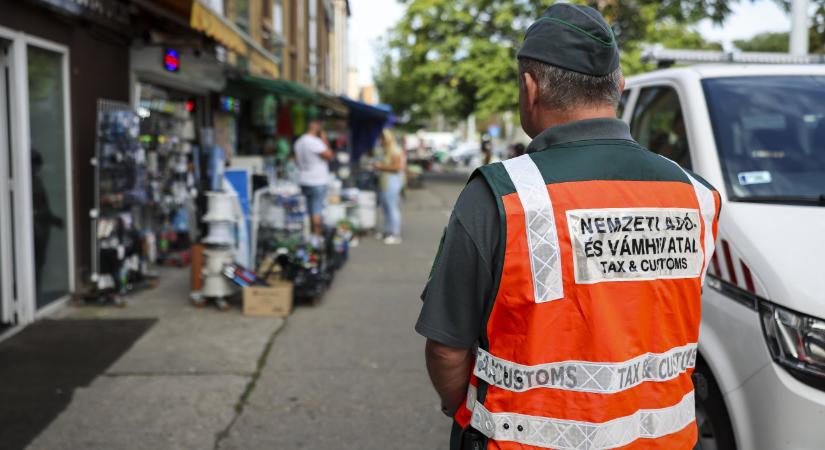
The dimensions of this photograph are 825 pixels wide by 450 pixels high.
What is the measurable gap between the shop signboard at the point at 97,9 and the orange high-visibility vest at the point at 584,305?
6.14 m

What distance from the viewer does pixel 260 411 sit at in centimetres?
490

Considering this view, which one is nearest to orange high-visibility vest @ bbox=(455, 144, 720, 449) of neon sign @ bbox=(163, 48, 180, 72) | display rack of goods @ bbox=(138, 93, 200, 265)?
display rack of goods @ bbox=(138, 93, 200, 265)

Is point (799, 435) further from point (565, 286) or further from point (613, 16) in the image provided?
point (613, 16)

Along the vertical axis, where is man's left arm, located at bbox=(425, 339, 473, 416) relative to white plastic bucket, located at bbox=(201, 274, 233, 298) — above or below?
above

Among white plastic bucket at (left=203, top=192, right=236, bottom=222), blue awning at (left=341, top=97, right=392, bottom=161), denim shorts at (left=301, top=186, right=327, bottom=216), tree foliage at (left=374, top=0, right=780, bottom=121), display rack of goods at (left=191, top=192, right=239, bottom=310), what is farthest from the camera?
tree foliage at (left=374, top=0, right=780, bottom=121)

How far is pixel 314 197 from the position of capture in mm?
11141

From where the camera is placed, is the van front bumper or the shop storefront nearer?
the van front bumper

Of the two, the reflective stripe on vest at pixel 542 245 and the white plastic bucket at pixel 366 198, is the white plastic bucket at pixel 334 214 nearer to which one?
the white plastic bucket at pixel 366 198

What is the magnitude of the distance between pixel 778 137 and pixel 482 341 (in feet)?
8.66

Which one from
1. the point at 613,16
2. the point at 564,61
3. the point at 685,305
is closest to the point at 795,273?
the point at 685,305

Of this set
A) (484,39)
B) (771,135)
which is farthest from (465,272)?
(484,39)

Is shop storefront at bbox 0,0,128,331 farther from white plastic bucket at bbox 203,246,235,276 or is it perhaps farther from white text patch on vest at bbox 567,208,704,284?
white text patch on vest at bbox 567,208,704,284

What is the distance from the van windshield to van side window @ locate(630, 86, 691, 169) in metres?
0.21

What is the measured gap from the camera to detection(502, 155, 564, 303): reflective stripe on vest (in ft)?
5.81
